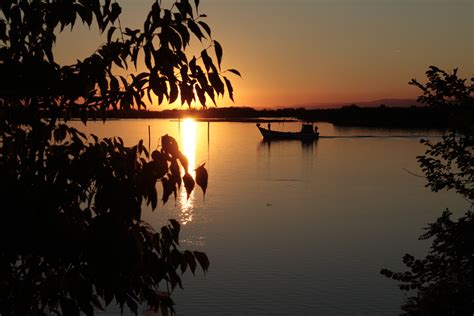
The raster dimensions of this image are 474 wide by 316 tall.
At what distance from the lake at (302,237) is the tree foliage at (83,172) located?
0.79 m

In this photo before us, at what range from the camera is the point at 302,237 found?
26734mm

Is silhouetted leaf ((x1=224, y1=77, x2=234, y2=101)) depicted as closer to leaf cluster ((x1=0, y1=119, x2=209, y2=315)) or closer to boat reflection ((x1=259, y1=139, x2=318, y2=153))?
leaf cluster ((x1=0, y1=119, x2=209, y2=315))

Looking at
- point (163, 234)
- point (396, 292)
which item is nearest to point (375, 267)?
point (396, 292)

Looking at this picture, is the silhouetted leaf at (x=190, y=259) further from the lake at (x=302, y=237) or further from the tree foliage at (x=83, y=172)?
the lake at (x=302, y=237)

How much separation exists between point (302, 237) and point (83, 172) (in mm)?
24403

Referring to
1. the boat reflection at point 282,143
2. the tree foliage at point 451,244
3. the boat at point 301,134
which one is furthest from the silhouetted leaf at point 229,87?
the boat at point 301,134

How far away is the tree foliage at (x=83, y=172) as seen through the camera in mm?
2764

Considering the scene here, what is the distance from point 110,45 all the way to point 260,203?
33.9 metres

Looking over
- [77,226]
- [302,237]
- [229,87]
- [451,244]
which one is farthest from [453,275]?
[302,237]

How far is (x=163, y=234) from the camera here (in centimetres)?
322

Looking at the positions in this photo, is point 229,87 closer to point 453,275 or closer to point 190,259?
point 190,259

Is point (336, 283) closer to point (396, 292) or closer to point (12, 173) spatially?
point (396, 292)

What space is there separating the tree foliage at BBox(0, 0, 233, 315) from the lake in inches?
31.0

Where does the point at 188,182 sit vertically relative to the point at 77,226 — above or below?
→ above
